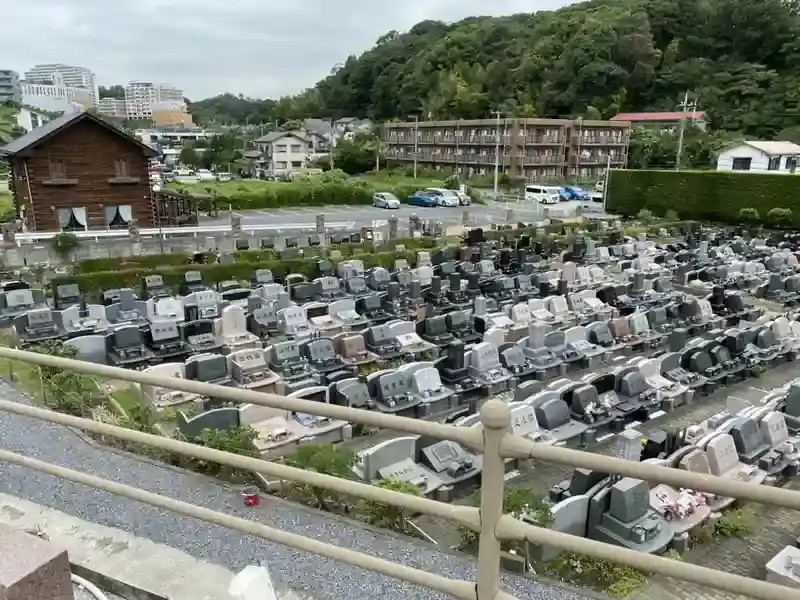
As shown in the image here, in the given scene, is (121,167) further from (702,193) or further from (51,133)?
(702,193)

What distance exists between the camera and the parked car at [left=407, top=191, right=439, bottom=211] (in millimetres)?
45062

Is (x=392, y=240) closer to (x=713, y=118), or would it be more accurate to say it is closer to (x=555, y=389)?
(x=555, y=389)

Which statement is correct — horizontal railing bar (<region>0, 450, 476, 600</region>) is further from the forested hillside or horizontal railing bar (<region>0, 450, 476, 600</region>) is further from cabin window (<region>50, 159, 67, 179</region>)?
the forested hillside

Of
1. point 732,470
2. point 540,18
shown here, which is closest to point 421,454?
point 732,470

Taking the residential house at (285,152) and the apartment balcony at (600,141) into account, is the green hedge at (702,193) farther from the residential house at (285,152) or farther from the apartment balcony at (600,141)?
the residential house at (285,152)

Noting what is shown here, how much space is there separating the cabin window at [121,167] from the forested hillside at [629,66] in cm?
5141

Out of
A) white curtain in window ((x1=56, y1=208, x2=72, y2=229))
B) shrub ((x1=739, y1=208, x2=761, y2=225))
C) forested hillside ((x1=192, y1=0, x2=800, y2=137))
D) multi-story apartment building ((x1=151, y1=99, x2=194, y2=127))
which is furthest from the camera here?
multi-story apartment building ((x1=151, y1=99, x2=194, y2=127))

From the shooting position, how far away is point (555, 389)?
11.8 meters

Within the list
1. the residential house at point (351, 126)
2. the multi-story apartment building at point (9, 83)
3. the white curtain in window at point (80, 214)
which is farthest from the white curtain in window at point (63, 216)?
the multi-story apartment building at point (9, 83)

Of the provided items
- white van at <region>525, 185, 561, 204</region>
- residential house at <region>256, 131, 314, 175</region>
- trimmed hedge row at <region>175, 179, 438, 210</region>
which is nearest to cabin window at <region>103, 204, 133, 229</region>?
trimmed hedge row at <region>175, 179, 438, 210</region>

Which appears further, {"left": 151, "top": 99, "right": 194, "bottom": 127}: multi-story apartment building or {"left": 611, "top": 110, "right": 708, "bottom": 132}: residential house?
{"left": 151, "top": 99, "right": 194, "bottom": 127}: multi-story apartment building

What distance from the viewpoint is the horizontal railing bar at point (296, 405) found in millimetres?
1952

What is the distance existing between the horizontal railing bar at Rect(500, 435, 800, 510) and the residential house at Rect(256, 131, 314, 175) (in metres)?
67.8

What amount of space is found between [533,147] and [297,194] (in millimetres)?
23891
